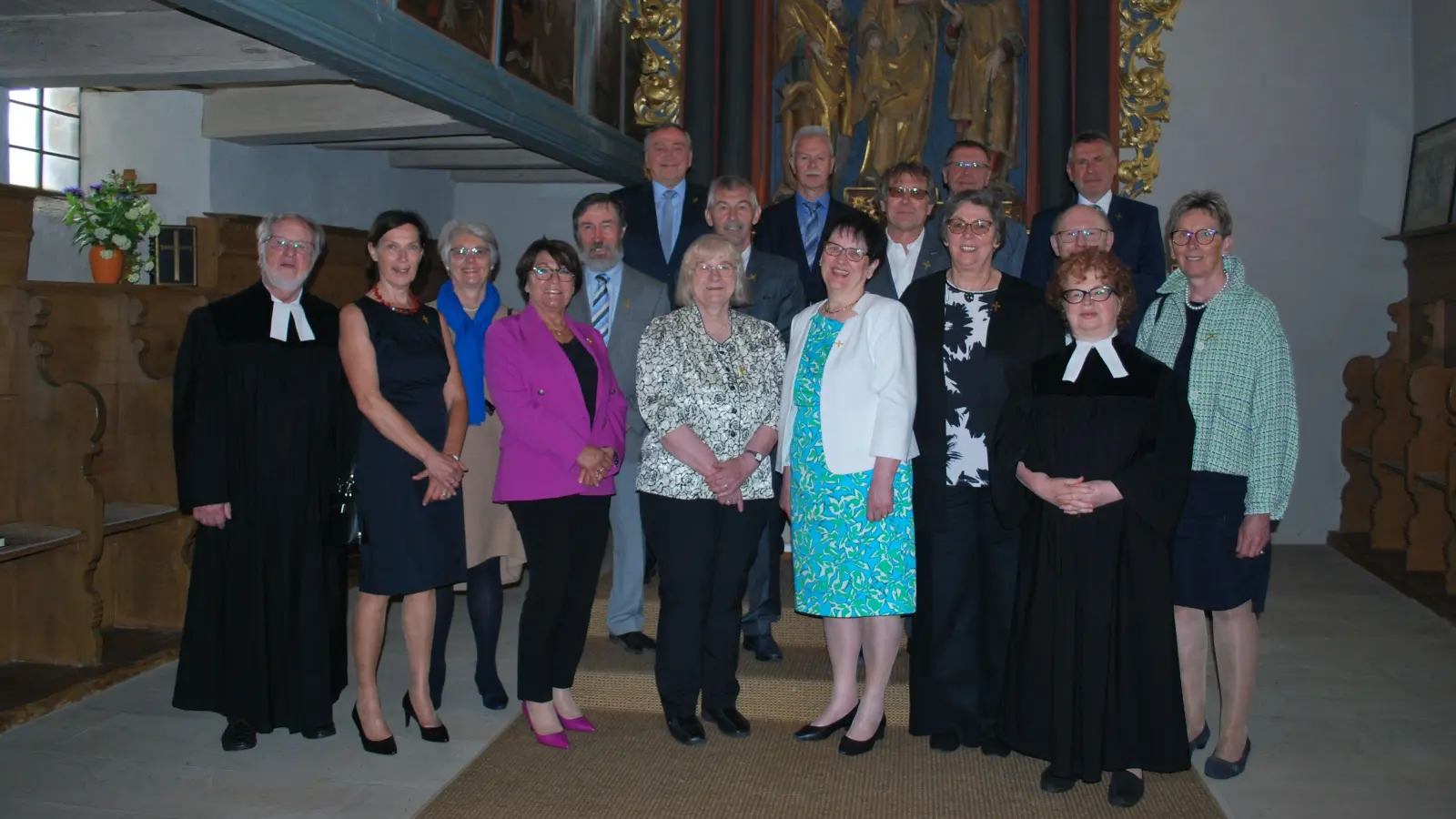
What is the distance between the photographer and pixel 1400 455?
6.36 meters

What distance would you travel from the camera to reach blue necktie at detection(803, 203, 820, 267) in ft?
13.8

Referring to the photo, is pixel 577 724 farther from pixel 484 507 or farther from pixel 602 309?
pixel 602 309

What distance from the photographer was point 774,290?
12.6 ft

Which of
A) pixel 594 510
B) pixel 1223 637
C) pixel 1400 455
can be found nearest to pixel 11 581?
pixel 594 510

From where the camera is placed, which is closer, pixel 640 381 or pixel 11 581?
pixel 640 381

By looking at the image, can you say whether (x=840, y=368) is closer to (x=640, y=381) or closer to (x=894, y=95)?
(x=640, y=381)

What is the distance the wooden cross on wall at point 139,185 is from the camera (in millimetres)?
5129

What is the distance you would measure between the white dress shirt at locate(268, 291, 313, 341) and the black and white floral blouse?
106 cm

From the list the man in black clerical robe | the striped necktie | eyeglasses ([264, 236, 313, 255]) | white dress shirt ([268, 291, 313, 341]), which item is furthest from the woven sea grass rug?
eyeglasses ([264, 236, 313, 255])

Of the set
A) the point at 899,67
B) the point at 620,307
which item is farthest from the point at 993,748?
the point at 899,67

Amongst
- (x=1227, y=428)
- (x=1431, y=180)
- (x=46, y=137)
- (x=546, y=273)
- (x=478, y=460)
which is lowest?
(x=478, y=460)

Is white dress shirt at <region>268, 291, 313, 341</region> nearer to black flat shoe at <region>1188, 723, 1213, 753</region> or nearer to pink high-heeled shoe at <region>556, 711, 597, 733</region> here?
pink high-heeled shoe at <region>556, 711, 597, 733</region>

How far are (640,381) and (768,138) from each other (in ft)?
12.7

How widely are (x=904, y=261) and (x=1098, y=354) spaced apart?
1.01 m
